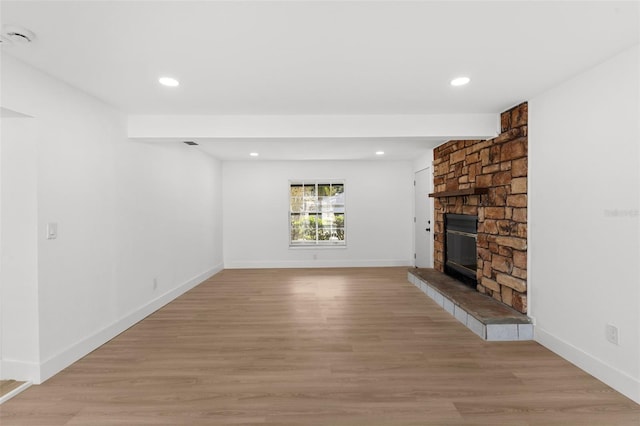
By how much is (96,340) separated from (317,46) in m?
3.14

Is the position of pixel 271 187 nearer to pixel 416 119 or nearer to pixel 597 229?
pixel 416 119

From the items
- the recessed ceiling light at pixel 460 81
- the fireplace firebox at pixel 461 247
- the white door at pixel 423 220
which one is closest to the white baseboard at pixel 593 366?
Answer: the fireplace firebox at pixel 461 247

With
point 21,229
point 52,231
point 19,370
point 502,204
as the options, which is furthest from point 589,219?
point 19,370

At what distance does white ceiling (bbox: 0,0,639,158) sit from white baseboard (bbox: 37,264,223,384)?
2.19 metres

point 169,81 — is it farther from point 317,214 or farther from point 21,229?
point 317,214

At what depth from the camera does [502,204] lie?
11.3 feet

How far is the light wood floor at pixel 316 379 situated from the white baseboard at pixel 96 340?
0.07 m

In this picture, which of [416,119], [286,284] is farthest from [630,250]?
[286,284]

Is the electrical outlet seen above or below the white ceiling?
below

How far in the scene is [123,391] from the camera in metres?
2.20

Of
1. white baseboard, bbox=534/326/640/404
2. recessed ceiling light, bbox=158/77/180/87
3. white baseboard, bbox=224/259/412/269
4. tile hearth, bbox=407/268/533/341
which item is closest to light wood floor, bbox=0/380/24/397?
recessed ceiling light, bbox=158/77/180/87

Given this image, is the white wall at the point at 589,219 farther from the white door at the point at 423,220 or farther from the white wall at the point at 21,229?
the white wall at the point at 21,229

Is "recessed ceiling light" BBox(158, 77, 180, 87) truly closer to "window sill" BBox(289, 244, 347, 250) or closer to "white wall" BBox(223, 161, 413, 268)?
"white wall" BBox(223, 161, 413, 268)

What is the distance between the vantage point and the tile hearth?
297 cm
